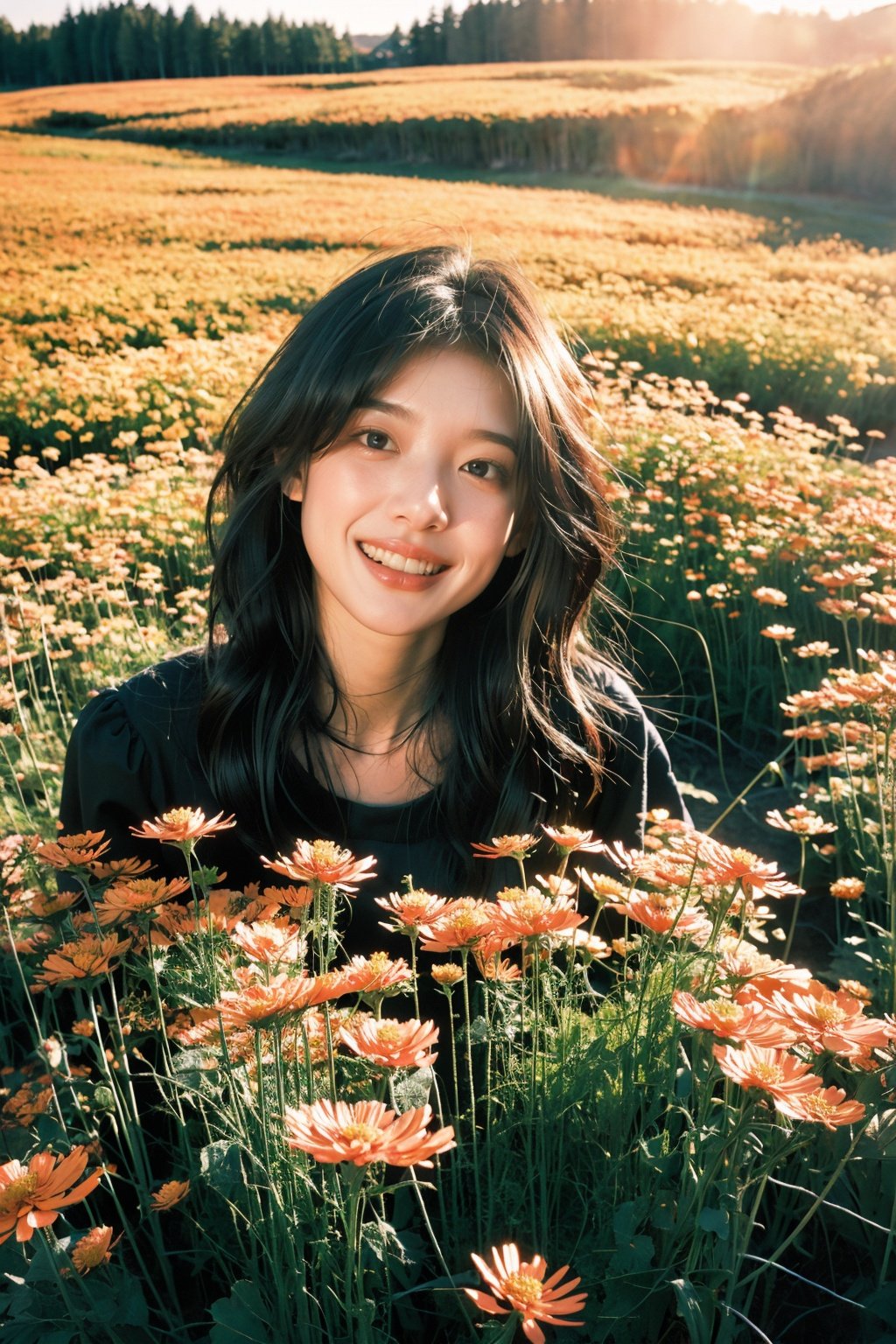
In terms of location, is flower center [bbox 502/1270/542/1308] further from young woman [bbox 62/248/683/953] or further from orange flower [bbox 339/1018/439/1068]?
young woman [bbox 62/248/683/953]

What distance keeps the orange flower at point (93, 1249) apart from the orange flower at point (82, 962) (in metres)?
0.23

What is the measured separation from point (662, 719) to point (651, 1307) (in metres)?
2.66

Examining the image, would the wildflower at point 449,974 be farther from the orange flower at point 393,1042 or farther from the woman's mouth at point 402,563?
the woman's mouth at point 402,563

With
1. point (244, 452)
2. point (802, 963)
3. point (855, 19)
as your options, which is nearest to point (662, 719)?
→ point (802, 963)

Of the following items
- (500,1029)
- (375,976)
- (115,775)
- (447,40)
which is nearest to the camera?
(375,976)

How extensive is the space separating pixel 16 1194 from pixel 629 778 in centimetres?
140

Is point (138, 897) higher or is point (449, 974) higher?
point (138, 897)

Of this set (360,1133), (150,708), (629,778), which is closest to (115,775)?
(150,708)

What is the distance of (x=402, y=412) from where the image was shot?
1620mm

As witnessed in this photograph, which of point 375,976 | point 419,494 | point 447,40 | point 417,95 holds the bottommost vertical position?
point 375,976

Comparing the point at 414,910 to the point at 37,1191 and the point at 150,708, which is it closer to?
the point at 37,1191

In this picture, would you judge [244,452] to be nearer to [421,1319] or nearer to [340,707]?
[340,707]

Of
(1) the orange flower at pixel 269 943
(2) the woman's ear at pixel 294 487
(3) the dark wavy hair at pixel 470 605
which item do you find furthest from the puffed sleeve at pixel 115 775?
(1) the orange flower at pixel 269 943

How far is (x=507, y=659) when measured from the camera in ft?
6.17
